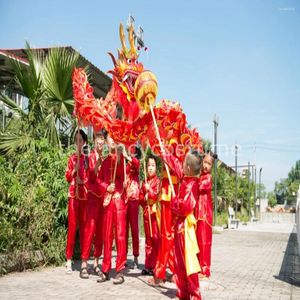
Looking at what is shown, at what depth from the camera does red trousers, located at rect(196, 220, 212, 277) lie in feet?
20.2

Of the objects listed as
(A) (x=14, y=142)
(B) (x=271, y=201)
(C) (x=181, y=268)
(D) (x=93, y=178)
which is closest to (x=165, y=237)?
(C) (x=181, y=268)

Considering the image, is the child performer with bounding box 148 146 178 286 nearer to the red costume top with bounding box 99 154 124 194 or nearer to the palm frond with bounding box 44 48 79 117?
the red costume top with bounding box 99 154 124 194

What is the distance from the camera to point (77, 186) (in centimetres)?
696

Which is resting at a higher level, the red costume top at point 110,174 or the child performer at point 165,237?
the red costume top at point 110,174

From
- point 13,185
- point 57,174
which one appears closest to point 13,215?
point 13,185

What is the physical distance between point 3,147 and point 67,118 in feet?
4.47

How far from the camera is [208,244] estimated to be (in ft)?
20.3

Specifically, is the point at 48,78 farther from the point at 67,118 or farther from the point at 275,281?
the point at 275,281

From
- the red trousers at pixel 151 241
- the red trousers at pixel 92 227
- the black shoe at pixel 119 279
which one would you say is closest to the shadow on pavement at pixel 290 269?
the red trousers at pixel 151 241

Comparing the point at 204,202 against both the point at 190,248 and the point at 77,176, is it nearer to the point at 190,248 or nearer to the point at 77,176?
the point at 190,248

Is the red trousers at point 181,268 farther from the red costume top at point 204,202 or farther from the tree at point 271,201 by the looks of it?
the tree at point 271,201

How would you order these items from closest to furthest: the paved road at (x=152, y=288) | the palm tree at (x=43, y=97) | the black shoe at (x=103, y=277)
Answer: the paved road at (x=152, y=288) → the black shoe at (x=103, y=277) → the palm tree at (x=43, y=97)

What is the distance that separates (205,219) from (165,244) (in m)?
0.71

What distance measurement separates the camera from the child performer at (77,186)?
692 cm
